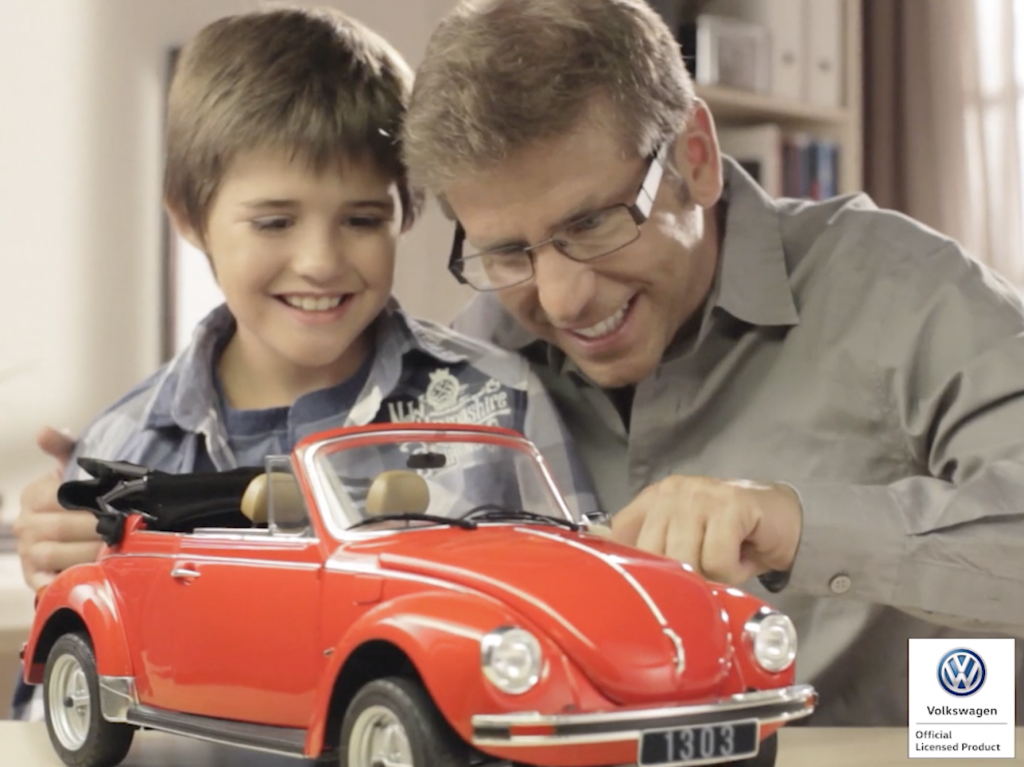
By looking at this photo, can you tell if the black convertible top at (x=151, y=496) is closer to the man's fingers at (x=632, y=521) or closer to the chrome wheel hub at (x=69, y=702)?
the chrome wheel hub at (x=69, y=702)

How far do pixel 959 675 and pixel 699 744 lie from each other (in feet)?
1.00

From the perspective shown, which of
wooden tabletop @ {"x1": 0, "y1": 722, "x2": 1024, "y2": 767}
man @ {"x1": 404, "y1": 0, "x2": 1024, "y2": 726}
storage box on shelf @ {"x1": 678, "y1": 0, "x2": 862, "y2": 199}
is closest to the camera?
wooden tabletop @ {"x1": 0, "y1": 722, "x2": 1024, "y2": 767}

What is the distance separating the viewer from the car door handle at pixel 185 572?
0.89 meters

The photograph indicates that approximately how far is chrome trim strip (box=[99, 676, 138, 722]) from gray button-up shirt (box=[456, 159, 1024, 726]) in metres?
0.56

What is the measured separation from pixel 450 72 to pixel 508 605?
2.01 ft

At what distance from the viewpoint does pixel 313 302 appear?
1169 mm

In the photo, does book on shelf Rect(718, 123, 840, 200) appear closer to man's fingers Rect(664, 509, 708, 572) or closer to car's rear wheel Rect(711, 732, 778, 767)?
man's fingers Rect(664, 509, 708, 572)

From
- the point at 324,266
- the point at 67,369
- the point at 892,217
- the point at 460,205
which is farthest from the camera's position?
the point at 67,369

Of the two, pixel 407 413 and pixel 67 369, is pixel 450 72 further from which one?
pixel 67 369

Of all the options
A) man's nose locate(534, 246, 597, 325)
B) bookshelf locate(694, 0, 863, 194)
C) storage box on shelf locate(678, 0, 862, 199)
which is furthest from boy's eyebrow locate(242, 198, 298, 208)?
bookshelf locate(694, 0, 863, 194)

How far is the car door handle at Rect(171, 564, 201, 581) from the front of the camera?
2.91 feet

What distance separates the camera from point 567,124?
3.93 ft

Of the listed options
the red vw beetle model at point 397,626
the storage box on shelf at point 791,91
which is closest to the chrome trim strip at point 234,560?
the red vw beetle model at point 397,626

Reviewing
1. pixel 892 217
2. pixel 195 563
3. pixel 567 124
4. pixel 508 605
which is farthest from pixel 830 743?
pixel 892 217
